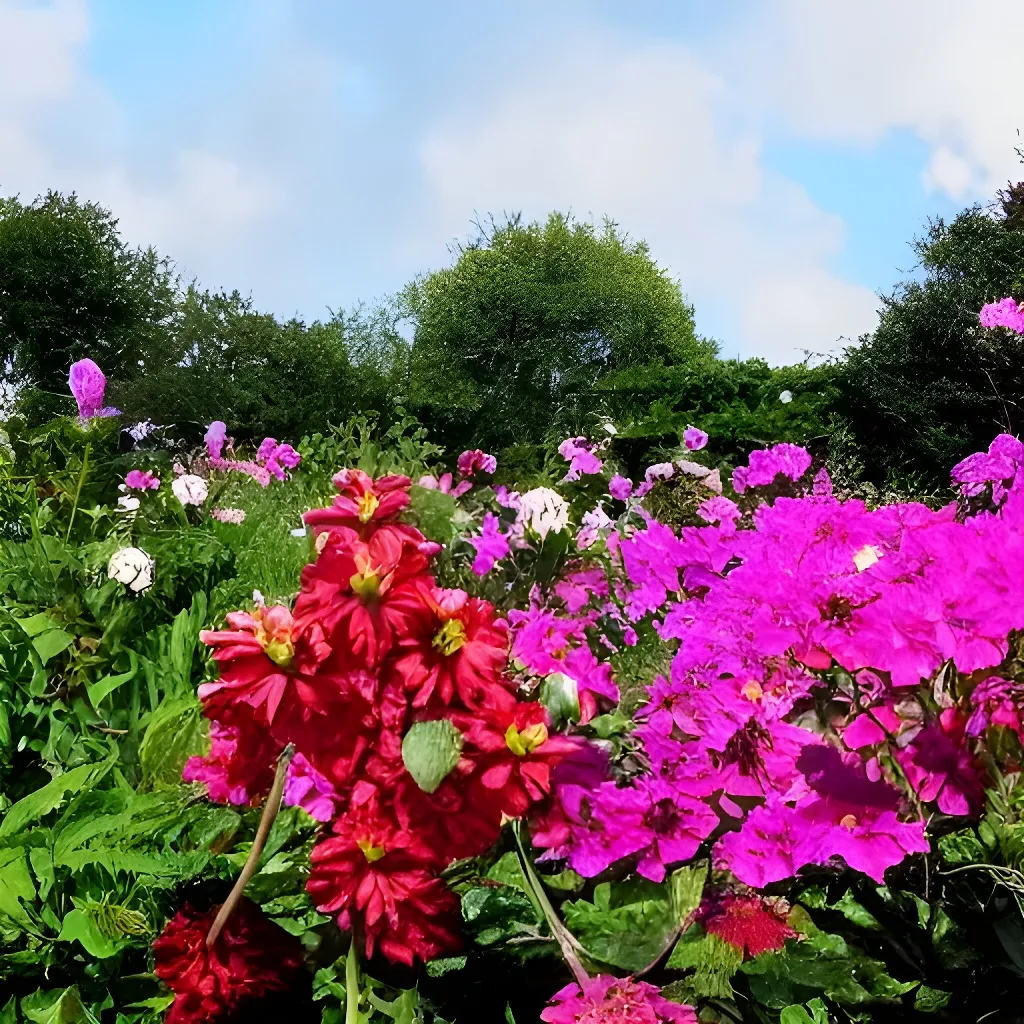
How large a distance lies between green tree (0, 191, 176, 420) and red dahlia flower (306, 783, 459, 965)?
25.1m

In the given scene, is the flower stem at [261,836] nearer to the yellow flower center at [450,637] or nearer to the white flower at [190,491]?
the yellow flower center at [450,637]

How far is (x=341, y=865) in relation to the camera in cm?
99

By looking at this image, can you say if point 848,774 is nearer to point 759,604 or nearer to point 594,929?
point 759,604

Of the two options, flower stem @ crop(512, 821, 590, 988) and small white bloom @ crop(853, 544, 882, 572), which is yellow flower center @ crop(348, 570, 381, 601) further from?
small white bloom @ crop(853, 544, 882, 572)

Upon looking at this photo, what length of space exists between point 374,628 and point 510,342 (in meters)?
24.0

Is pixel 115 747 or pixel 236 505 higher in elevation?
pixel 236 505

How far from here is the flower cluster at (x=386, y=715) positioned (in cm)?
94

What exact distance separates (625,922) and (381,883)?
44 cm

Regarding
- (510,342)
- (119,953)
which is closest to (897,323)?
(510,342)

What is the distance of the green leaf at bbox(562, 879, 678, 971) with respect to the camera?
1120 millimetres

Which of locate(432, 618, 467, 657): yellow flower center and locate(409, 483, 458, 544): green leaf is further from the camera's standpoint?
locate(409, 483, 458, 544): green leaf

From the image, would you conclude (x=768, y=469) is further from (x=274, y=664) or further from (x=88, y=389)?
(x=88, y=389)

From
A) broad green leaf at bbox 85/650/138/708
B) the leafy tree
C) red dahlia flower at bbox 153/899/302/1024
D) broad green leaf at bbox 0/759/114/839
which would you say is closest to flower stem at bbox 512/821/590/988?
red dahlia flower at bbox 153/899/302/1024

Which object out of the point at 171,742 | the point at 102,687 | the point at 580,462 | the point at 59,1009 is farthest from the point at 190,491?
the point at 59,1009
